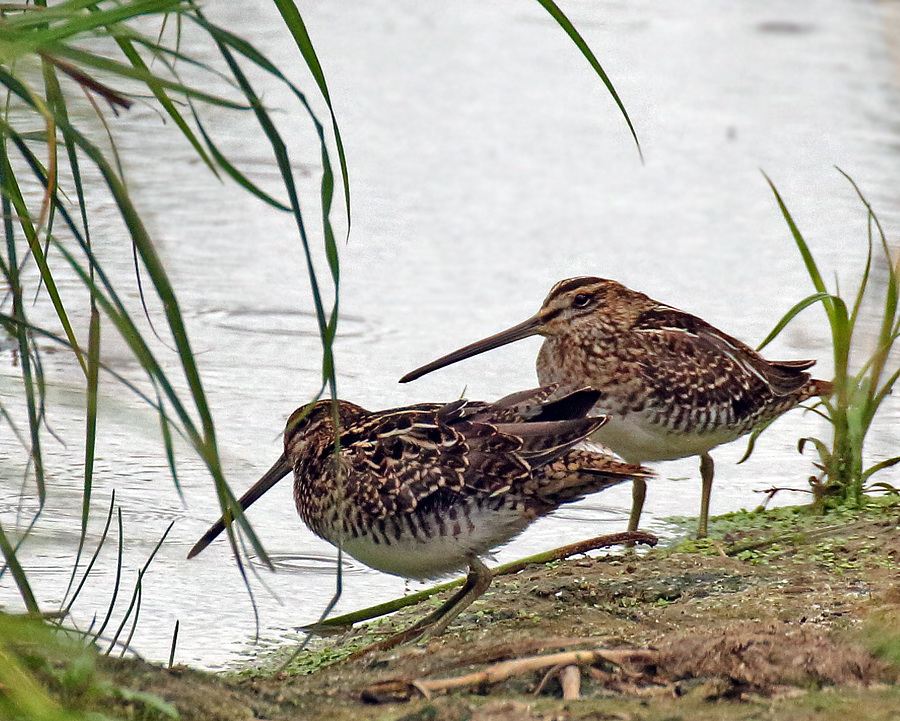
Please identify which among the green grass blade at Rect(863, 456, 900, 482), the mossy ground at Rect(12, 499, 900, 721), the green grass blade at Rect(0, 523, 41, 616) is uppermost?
the green grass blade at Rect(0, 523, 41, 616)

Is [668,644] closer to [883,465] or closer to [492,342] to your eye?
[883,465]

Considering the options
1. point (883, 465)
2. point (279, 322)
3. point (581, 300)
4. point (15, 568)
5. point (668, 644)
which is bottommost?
point (668, 644)

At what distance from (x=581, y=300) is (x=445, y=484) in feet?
4.94

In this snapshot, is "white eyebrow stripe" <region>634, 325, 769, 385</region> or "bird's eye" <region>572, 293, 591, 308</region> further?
"bird's eye" <region>572, 293, 591, 308</region>

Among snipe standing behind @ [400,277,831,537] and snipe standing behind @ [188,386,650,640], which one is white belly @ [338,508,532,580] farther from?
snipe standing behind @ [400,277,831,537]

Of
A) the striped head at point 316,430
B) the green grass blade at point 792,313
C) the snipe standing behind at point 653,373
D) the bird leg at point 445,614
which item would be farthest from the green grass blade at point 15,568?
the green grass blade at point 792,313

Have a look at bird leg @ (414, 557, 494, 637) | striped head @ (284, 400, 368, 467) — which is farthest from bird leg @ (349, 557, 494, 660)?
striped head @ (284, 400, 368, 467)

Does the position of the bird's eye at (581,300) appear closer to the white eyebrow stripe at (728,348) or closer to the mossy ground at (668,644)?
the white eyebrow stripe at (728,348)

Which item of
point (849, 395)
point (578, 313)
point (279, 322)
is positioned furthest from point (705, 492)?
point (279, 322)

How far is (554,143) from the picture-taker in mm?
9797

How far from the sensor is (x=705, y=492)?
16.7 ft

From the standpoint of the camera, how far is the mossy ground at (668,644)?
9.55 ft

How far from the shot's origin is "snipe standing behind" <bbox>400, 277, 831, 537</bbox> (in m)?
4.97

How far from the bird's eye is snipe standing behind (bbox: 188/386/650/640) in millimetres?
1088
